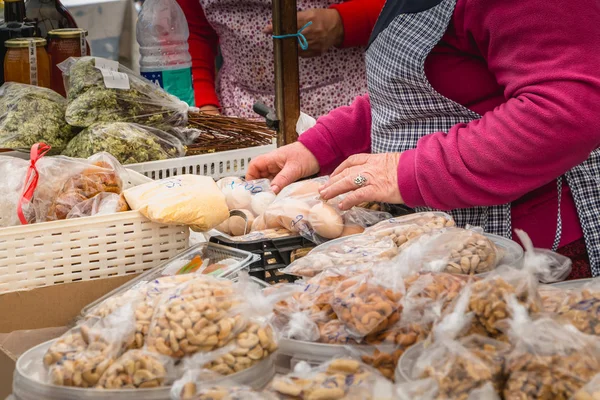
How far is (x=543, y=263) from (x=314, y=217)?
0.51 meters

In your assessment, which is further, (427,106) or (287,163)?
(287,163)

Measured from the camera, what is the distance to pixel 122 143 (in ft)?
6.50

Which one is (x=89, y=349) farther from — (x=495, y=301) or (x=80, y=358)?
(x=495, y=301)

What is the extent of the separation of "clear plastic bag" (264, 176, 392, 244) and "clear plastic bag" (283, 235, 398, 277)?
0.17 meters

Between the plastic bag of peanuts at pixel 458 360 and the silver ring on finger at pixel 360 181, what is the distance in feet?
2.08

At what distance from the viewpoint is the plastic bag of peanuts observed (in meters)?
0.80

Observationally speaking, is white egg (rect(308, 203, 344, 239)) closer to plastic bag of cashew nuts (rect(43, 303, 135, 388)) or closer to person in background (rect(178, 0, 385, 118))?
plastic bag of cashew nuts (rect(43, 303, 135, 388))

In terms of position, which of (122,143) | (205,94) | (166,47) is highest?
(166,47)

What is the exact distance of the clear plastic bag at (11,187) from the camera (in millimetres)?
1446

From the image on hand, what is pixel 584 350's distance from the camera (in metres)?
0.82

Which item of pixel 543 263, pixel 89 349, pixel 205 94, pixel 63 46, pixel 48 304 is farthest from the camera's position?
pixel 205 94

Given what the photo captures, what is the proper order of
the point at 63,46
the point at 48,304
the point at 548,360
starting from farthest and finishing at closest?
the point at 63,46 → the point at 48,304 → the point at 548,360

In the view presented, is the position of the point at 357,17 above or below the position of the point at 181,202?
above

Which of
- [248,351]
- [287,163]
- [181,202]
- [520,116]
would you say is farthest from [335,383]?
[287,163]
